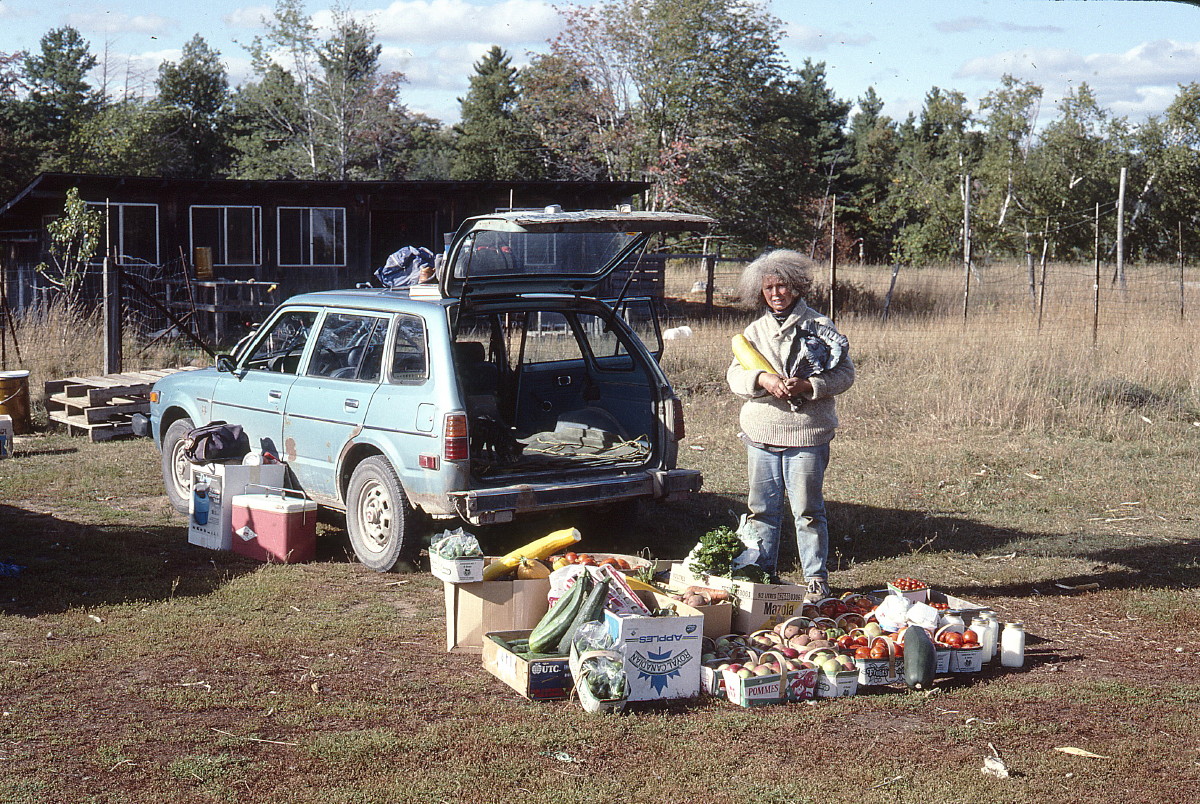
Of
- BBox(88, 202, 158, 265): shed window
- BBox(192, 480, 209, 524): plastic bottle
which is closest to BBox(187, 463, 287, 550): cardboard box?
BBox(192, 480, 209, 524): plastic bottle

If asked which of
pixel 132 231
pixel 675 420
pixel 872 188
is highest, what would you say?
pixel 872 188

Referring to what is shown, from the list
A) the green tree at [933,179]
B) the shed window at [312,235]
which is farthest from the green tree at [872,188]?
Result: the shed window at [312,235]

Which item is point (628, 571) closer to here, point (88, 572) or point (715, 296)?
point (88, 572)

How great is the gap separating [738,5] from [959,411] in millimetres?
25088

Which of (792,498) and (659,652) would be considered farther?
(792,498)

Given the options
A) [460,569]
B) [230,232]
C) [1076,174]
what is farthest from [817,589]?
→ [1076,174]

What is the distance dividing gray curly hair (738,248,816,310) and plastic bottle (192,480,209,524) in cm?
370

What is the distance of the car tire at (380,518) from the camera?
6.85m

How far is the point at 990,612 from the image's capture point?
5668 mm

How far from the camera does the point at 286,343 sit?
8328 mm

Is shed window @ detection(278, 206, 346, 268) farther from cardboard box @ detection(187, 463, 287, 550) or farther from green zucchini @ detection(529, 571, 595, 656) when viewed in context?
green zucchini @ detection(529, 571, 595, 656)

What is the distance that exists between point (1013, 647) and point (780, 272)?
7.12 feet

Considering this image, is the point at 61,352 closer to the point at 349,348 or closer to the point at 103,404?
the point at 103,404

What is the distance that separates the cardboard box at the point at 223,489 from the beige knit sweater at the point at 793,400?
3.21 meters
